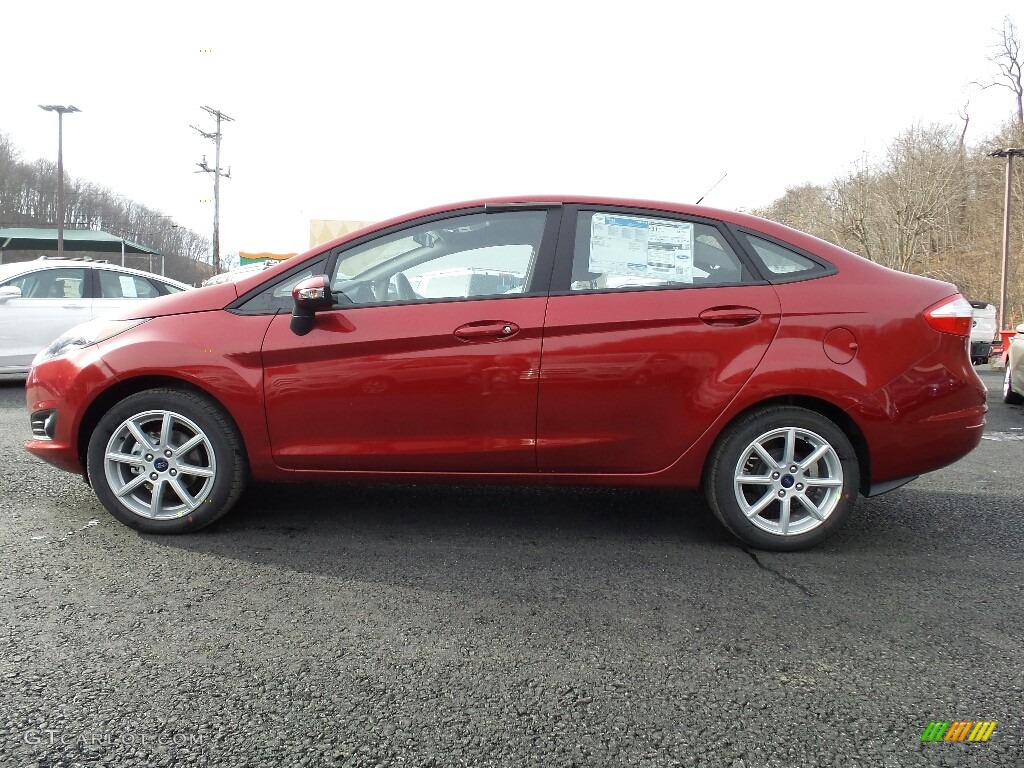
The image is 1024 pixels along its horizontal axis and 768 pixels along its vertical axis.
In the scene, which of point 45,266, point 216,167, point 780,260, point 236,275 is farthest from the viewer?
point 216,167

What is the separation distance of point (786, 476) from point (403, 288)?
6.35 feet

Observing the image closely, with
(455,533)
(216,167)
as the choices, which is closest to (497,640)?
(455,533)

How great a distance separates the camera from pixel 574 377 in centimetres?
357

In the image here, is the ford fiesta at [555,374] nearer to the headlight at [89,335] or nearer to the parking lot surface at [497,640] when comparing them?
the headlight at [89,335]

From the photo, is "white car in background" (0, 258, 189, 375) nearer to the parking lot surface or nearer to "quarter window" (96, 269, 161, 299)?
"quarter window" (96, 269, 161, 299)

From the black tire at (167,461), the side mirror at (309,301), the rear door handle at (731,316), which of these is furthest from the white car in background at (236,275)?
the rear door handle at (731,316)

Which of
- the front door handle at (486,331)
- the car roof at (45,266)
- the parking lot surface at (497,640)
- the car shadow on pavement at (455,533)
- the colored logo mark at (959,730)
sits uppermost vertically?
the car roof at (45,266)

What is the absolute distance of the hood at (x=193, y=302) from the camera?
380 cm

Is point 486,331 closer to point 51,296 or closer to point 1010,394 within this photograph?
point 51,296

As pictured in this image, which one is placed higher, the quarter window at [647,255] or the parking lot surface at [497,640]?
the quarter window at [647,255]

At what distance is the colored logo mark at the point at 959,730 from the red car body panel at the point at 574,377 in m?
1.62

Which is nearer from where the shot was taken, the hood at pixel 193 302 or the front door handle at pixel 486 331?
the front door handle at pixel 486 331

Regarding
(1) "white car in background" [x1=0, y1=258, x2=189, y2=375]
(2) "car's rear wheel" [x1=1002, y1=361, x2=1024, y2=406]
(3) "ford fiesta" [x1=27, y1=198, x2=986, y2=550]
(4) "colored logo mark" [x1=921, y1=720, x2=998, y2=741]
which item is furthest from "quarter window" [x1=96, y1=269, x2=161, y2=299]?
(2) "car's rear wheel" [x1=1002, y1=361, x2=1024, y2=406]

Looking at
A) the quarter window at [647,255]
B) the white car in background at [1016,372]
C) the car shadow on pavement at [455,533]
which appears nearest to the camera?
the car shadow on pavement at [455,533]
